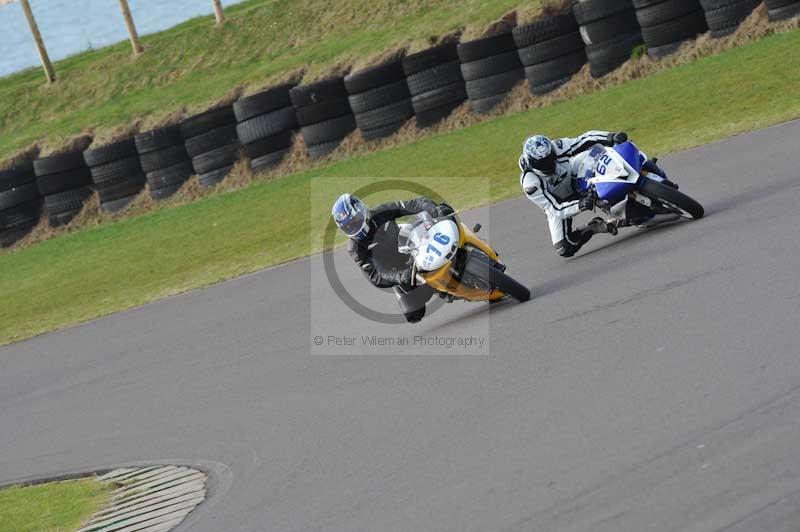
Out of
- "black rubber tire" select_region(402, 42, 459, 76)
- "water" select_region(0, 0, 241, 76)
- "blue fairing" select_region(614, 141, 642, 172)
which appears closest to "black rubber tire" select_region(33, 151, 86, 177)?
"black rubber tire" select_region(402, 42, 459, 76)

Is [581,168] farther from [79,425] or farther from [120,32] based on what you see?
[120,32]

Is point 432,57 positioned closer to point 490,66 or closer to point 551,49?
point 490,66

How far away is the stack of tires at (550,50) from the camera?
19666 millimetres

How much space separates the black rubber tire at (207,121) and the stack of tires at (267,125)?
0.79 ft

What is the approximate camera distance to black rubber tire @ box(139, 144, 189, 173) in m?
23.8

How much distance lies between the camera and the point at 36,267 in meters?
22.5

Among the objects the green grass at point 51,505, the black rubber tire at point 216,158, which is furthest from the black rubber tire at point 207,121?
the green grass at point 51,505

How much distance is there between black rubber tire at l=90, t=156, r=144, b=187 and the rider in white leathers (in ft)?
47.8

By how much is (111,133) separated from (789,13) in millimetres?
14665

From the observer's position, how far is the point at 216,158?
23.7 metres

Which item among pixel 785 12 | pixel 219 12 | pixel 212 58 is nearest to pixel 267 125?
pixel 212 58

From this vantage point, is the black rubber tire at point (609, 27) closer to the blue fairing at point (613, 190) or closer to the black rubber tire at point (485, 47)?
the black rubber tire at point (485, 47)

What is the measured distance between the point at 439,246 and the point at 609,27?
10568 millimetres

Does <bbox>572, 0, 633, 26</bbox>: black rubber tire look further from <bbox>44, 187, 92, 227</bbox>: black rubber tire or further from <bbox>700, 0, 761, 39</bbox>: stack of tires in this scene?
<bbox>44, 187, 92, 227</bbox>: black rubber tire
